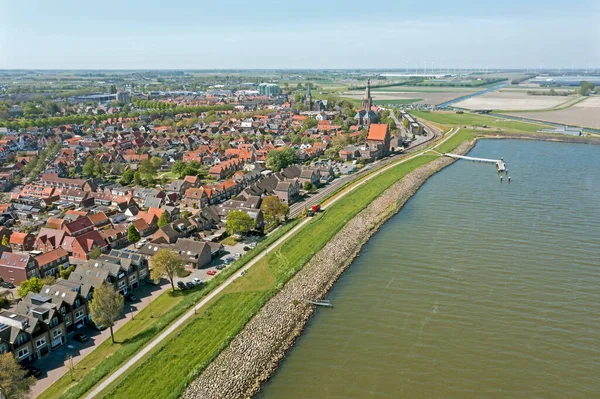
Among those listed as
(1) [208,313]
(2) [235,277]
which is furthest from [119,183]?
(1) [208,313]

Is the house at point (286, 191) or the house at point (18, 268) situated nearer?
the house at point (18, 268)

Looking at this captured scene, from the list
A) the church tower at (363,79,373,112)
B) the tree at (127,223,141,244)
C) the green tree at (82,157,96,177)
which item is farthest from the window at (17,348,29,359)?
the church tower at (363,79,373,112)

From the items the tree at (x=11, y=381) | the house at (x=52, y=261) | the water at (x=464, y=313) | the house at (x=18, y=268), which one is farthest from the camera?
the house at (x=52, y=261)

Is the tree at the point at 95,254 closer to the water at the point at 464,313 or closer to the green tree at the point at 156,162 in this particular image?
the water at the point at 464,313

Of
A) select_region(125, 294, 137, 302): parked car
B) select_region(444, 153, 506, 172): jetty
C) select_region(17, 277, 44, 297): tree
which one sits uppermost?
select_region(444, 153, 506, 172): jetty

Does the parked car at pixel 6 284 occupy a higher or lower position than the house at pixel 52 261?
lower

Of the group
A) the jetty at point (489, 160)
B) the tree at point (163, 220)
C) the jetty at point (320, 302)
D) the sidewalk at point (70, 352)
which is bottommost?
the sidewalk at point (70, 352)

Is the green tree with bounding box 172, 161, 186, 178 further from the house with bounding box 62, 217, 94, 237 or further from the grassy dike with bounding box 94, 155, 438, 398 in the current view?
the grassy dike with bounding box 94, 155, 438, 398

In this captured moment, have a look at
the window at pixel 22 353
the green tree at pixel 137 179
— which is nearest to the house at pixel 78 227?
the window at pixel 22 353
